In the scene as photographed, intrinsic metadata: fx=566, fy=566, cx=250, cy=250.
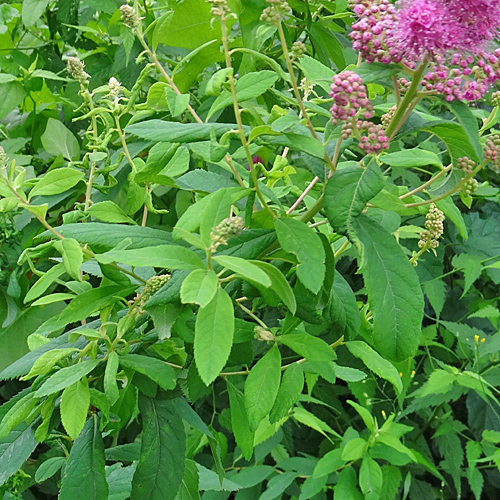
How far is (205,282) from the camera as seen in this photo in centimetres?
38

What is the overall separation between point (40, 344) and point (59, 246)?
0.15m

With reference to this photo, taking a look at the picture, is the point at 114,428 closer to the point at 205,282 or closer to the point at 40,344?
the point at 40,344

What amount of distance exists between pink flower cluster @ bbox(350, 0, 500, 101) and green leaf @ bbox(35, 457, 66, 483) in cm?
61

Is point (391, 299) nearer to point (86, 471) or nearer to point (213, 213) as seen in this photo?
point (213, 213)

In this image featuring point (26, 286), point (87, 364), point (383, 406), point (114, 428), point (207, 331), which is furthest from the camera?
point (383, 406)

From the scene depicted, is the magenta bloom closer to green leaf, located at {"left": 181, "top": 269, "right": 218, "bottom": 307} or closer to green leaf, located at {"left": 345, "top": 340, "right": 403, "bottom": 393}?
green leaf, located at {"left": 181, "top": 269, "right": 218, "bottom": 307}

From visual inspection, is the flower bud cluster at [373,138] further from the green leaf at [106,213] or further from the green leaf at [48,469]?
the green leaf at [48,469]

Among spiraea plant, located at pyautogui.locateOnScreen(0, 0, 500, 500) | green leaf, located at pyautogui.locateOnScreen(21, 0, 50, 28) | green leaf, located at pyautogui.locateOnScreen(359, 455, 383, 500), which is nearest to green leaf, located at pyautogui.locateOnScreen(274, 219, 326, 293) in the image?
spiraea plant, located at pyautogui.locateOnScreen(0, 0, 500, 500)

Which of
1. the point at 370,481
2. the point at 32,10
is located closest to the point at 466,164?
the point at 370,481

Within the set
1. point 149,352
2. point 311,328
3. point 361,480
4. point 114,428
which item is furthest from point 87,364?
point 361,480

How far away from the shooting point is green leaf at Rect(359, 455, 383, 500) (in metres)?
0.88

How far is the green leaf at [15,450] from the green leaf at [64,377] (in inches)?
5.0

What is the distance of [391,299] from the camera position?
1.37 feet

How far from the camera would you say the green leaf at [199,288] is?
36 cm
